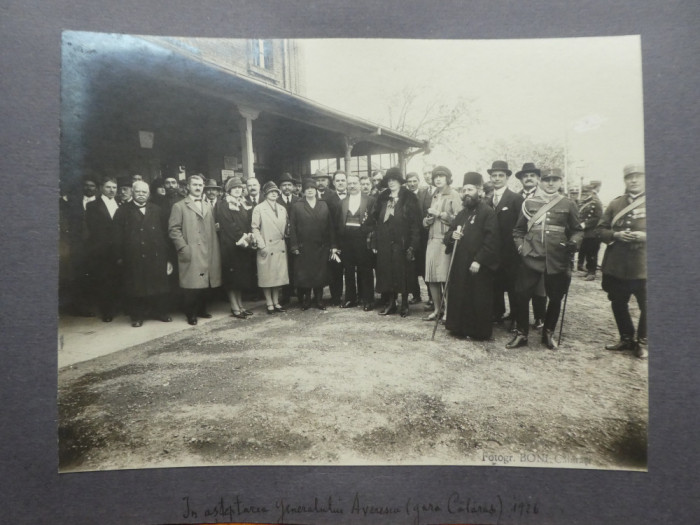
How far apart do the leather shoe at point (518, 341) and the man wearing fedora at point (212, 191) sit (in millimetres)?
1580

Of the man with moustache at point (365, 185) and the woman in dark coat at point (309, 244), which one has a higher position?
the man with moustache at point (365, 185)

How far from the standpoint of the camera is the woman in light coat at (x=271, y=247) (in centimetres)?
153

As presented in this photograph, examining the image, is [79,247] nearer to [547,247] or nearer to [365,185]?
[365,185]

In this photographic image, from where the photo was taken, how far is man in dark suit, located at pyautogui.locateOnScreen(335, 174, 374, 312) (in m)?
1.71

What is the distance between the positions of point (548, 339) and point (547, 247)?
43 centimetres

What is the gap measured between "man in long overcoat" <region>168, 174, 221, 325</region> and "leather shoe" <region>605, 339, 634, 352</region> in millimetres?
1816

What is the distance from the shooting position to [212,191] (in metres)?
1.50

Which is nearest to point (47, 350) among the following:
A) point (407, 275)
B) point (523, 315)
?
point (407, 275)

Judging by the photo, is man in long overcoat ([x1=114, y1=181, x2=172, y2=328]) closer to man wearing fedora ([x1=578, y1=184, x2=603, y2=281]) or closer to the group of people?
the group of people

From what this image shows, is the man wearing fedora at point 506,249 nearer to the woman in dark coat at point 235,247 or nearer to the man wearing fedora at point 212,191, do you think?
the woman in dark coat at point 235,247

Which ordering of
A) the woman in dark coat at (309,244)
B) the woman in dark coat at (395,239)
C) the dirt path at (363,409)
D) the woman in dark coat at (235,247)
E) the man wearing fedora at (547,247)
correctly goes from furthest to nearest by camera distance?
the woman in dark coat at (395,239) < the woman in dark coat at (309,244) < the woman in dark coat at (235,247) < the man wearing fedora at (547,247) < the dirt path at (363,409)

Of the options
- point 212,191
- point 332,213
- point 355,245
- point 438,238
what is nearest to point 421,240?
point 438,238

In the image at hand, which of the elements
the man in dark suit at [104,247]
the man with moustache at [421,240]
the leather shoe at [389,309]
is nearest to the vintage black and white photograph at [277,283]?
the man in dark suit at [104,247]

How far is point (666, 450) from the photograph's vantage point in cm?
132
